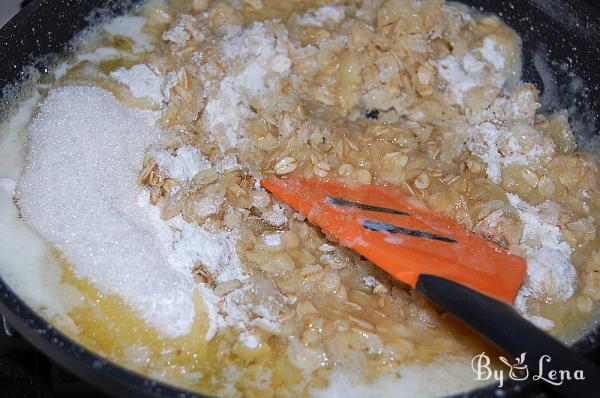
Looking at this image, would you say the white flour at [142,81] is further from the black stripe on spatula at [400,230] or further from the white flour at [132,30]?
the black stripe on spatula at [400,230]

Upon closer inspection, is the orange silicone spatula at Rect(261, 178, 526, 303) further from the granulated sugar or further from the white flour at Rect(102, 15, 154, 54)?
the white flour at Rect(102, 15, 154, 54)

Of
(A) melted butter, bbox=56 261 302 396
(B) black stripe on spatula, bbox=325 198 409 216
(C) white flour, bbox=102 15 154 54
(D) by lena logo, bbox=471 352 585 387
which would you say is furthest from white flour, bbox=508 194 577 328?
(C) white flour, bbox=102 15 154 54

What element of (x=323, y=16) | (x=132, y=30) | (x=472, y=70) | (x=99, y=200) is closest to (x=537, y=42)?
(x=472, y=70)

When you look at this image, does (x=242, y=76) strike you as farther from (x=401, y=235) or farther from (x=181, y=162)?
(x=401, y=235)

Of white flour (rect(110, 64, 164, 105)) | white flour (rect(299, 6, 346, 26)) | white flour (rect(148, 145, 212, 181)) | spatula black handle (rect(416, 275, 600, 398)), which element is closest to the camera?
spatula black handle (rect(416, 275, 600, 398))

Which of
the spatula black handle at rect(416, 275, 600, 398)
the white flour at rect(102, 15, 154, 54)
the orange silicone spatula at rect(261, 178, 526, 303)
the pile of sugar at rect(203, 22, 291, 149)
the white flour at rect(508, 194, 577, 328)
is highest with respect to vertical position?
the white flour at rect(102, 15, 154, 54)

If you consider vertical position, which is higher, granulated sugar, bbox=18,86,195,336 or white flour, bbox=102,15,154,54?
white flour, bbox=102,15,154,54

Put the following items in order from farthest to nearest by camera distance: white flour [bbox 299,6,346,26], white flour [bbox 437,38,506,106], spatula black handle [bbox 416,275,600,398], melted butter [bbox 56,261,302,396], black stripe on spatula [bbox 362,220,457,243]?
white flour [bbox 299,6,346,26], white flour [bbox 437,38,506,106], black stripe on spatula [bbox 362,220,457,243], melted butter [bbox 56,261,302,396], spatula black handle [bbox 416,275,600,398]

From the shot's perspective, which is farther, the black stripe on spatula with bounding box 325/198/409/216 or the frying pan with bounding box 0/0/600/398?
the frying pan with bounding box 0/0/600/398
